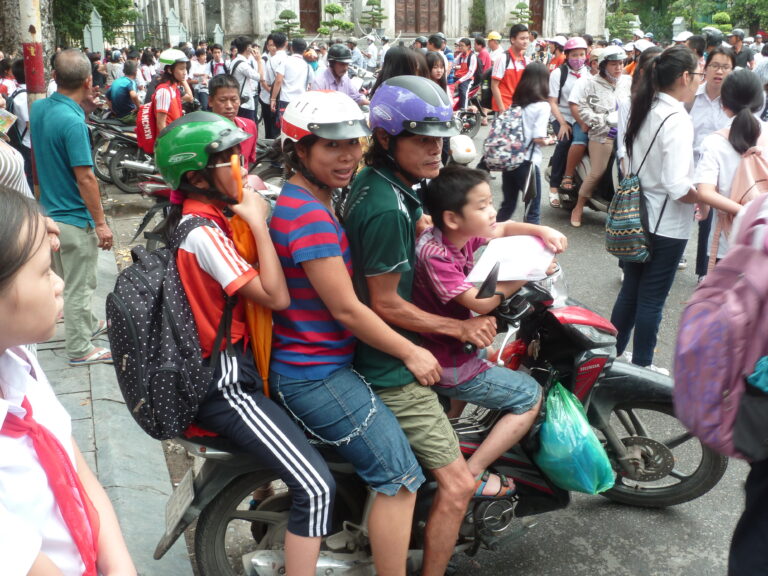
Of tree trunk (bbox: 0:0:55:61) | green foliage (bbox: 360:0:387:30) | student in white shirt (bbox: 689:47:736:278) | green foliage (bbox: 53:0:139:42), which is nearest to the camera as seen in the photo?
student in white shirt (bbox: 689:47:736:278)

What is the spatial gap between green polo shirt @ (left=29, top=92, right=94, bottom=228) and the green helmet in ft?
7.40

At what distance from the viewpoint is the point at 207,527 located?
2.71m

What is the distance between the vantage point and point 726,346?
61.8 inches

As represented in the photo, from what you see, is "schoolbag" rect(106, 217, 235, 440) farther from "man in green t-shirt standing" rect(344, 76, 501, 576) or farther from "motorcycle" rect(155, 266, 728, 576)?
"man in green t-shirt standing" rect(344, 76, 501, 576)

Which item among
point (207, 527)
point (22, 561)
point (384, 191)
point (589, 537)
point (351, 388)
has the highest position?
point (384, 191)

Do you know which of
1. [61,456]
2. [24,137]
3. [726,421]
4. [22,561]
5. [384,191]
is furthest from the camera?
[24,137]

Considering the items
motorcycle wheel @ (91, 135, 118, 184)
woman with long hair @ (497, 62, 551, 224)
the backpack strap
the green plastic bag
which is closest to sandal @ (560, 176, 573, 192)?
woman with long hair @ (497, 62, 551, 224)

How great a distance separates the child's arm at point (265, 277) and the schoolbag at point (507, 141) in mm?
4485

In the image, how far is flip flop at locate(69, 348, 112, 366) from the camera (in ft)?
15.9

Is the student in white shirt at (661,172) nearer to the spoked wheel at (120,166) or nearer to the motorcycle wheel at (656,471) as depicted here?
the motorcycle wheel at (656,471)

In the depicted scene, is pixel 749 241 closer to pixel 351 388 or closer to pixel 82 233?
pixel 351 388

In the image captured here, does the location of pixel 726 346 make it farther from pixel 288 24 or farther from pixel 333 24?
pixel 333 24

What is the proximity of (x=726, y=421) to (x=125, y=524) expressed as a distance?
2567 millimetres

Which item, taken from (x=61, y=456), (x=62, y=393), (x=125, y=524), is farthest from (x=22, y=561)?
(x=62, y=393)
